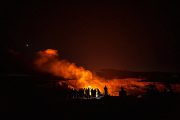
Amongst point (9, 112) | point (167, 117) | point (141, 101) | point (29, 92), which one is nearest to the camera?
point (9, 112)

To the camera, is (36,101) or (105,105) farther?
(105,105)

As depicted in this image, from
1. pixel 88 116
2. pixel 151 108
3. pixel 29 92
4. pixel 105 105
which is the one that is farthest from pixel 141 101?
pixel 29 92

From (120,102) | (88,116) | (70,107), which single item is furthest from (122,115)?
(70,107)

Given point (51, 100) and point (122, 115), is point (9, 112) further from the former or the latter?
point (122, 115)

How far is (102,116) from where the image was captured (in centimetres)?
4050

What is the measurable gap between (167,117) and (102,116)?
43.8 ft

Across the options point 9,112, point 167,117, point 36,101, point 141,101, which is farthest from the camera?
point 141,101

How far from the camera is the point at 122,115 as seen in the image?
139ft

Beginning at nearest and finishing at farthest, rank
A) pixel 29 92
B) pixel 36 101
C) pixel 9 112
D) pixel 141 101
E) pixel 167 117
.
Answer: pixel 9 112, pixel 36 101, pixel 29 92, pixel 167 117, pixel 141 101

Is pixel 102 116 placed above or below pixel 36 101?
below

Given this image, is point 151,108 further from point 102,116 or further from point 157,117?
point 102,116

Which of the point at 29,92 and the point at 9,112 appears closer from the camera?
the point at 9,112

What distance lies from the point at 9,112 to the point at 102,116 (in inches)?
614

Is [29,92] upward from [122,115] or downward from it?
upward
